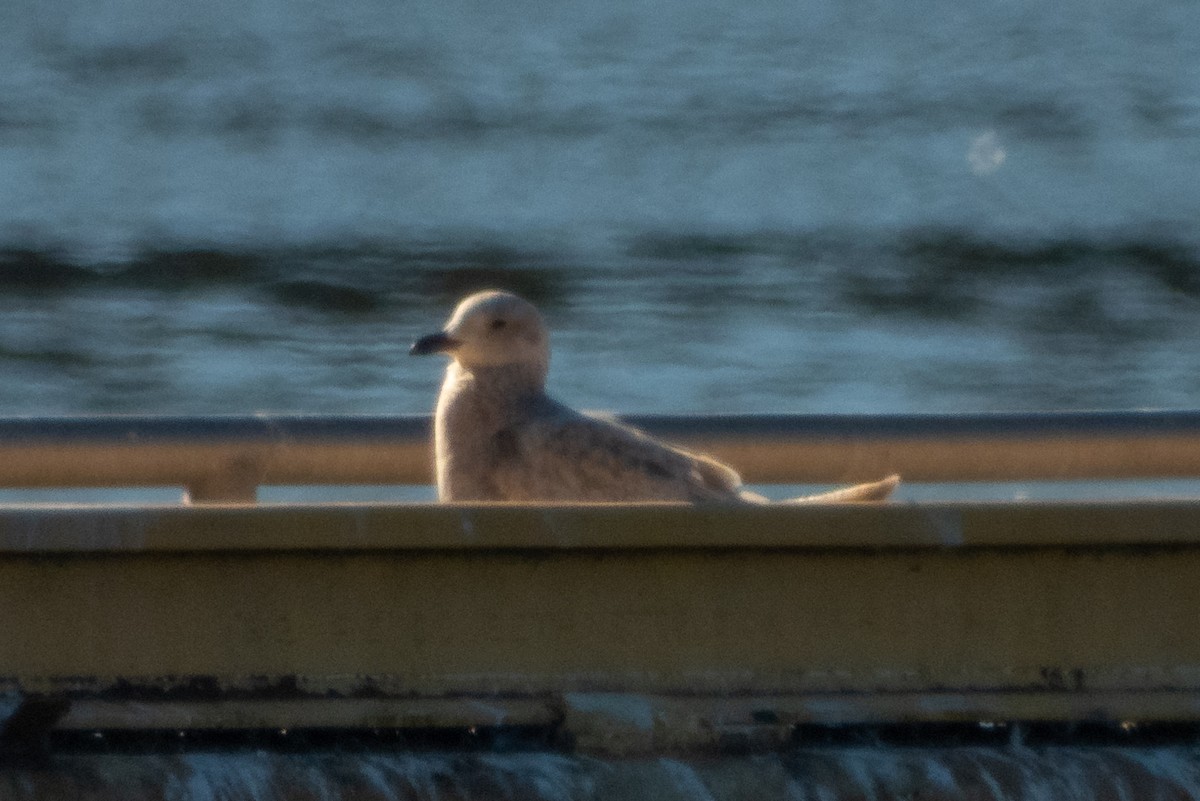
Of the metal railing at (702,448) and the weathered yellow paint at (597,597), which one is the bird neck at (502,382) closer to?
the metal railing at (702,448)

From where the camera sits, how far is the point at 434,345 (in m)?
4.95

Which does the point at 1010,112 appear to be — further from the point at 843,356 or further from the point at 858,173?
the point at 843,356

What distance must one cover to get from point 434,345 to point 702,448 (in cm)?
65

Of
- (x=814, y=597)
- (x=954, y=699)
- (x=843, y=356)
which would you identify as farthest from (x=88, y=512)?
(x=843, y=356)

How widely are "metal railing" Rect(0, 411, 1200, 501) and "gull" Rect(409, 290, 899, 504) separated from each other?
0.11 m

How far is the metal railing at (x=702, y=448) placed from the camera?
4703 mm

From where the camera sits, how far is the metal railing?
4.70 meters

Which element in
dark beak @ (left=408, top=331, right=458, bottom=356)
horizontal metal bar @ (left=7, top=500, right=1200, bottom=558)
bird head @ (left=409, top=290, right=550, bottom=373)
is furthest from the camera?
bird head @ (left=409, top=290, right=550, bottom=373)

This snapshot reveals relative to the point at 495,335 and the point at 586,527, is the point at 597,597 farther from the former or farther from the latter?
the point at 495,335

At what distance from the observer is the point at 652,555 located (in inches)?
141

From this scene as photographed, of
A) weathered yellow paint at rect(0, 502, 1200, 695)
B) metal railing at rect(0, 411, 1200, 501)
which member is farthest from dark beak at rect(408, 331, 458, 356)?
weathered yellow paint at rect(0, 502, 1200, 695)

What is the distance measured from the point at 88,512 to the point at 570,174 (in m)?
13.8

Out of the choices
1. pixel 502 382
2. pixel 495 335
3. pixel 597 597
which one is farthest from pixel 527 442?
pixel 597 597

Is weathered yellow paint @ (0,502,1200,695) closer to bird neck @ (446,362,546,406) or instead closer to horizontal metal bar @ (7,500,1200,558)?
horizontal metal bar @ (7,500,1200,558)
